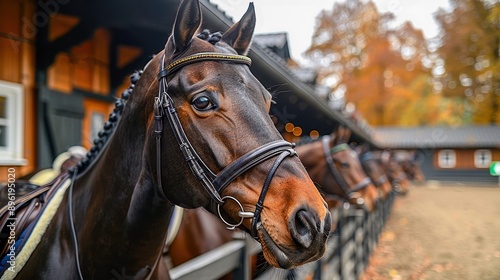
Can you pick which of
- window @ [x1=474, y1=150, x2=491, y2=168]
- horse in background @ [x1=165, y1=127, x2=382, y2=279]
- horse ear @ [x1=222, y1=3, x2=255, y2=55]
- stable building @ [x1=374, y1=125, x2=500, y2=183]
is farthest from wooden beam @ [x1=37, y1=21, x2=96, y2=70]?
window @ [x1=474, y1=150, x2=491, y2=168]

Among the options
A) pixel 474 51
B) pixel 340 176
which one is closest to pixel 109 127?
pixel 340 176

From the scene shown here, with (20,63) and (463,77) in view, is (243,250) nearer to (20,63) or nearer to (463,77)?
(20,63)

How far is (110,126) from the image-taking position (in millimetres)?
1738

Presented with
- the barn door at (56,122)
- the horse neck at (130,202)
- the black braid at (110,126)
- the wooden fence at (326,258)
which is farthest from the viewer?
the barn door at (56,122)

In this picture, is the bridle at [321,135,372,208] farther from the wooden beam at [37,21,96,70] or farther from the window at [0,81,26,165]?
the window at [0,81,26,165]

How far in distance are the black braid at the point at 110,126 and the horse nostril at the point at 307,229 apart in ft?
3.19

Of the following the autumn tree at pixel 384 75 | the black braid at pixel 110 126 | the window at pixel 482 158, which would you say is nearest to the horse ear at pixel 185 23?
the black braid at pixel 110 126

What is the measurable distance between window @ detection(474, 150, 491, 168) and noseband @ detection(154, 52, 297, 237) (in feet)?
112

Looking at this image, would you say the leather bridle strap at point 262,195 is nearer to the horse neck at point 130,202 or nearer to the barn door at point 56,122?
the horse neck at point 130,202

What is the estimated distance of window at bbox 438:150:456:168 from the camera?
31.7m

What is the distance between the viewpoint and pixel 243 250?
8.07 ft

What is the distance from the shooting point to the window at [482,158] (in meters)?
29.9

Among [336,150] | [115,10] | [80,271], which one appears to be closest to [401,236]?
[336,150]

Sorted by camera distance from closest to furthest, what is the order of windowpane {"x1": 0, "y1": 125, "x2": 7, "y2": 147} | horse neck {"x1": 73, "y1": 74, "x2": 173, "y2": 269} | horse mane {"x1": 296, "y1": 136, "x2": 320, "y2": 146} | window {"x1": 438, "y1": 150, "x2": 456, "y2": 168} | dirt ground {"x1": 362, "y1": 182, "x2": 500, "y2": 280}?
horse neck {"x1": 73, "y1": 74, "x2": 173, "y2": 269} < windowpane {"x1": 0, "y1": 125, "x2": 7, "y2": 147} < dirt ground {"x1": 362, "y1": 182, "x2": 500, "y2": 280} < horse mane {"x1": 296, "y1": 136, "x2": 320, "y2": 146} < window {"x1": 438, "y1": 150, "x2": 456, "y2": 168}
